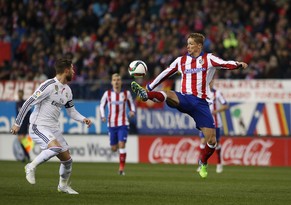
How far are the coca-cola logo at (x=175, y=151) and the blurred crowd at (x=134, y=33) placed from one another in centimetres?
240

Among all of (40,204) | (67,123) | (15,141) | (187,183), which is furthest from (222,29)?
(40,204)

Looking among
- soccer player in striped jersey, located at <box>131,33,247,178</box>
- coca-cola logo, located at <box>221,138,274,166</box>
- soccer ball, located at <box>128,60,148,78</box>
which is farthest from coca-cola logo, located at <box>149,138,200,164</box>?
soccer ball, located at <box>128,60,148,78</box>

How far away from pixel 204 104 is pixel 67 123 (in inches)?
484

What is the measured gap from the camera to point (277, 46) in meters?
26.0

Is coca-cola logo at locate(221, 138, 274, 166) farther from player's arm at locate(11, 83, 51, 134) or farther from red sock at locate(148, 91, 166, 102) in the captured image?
player's arm at locate(11, 83, 51, 134)

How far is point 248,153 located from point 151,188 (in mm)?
10577

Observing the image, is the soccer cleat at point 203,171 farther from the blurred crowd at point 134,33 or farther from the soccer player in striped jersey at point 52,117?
the blurred crowd at point 134,33

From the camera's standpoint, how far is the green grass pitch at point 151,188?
11589mm

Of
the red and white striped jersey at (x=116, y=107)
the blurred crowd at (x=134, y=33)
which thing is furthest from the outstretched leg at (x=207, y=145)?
the blurred crowd at (x=134, y=33)

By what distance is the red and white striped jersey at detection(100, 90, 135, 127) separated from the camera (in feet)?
64.6

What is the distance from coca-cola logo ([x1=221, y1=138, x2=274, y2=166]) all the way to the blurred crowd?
2.14 meters

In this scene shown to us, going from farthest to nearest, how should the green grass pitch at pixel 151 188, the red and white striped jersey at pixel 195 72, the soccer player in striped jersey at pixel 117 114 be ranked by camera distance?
the soccer player in striped jersey at pixel 117 114, the red and white striped jersey at pixel 195 72, the green grass pitch at pixel 151 188

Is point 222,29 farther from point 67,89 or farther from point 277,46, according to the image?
point 67,89

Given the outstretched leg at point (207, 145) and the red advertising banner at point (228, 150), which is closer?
the outstretched leg at point (207, 145)
